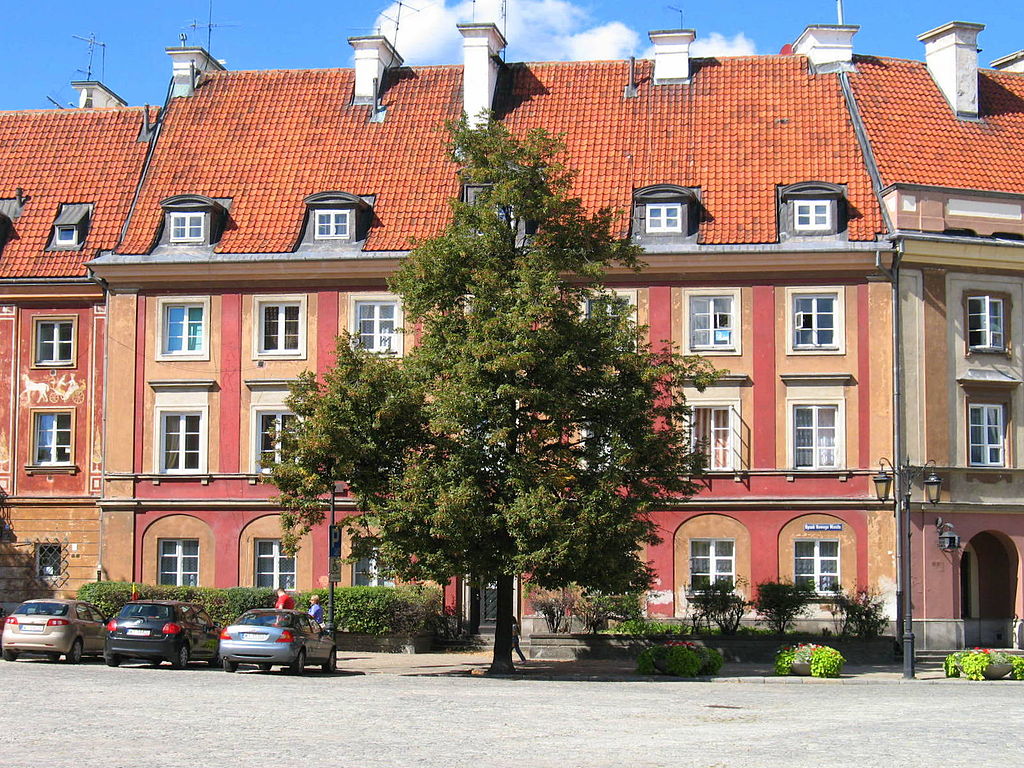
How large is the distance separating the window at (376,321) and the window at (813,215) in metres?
11.7

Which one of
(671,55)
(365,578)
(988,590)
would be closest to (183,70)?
(671,55)

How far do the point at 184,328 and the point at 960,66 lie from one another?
24862 mm

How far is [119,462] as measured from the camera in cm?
4244

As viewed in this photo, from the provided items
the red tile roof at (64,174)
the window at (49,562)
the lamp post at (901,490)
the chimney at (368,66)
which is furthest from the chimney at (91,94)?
the lamp post at (901,490)

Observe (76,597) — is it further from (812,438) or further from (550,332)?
(812,438)

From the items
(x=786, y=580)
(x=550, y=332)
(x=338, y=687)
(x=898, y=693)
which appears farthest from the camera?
(x=786, y=580)

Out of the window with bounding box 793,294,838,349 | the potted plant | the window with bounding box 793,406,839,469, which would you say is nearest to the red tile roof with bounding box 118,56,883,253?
the window with bounding box 793,294,838,349

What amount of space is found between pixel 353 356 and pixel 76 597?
1495 cm

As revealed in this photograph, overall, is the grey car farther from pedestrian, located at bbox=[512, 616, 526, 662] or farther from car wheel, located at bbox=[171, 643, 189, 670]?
pedestrian, located at bbox=[512, 616, 526, 662]

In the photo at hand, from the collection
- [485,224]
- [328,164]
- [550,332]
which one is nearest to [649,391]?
[550,332]

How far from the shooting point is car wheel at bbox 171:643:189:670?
30672 millimetres

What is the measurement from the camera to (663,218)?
137ft

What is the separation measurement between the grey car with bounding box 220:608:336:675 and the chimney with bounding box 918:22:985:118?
26575 mm

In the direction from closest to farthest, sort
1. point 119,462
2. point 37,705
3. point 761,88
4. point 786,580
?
1. point 37,705
2. point 786,580
3. point 119,462
4. point 761,88
